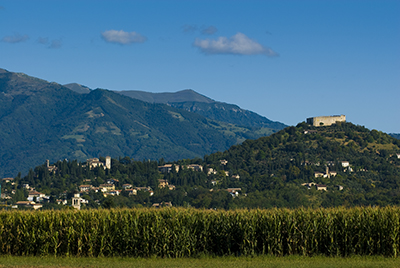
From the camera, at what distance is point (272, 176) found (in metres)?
167

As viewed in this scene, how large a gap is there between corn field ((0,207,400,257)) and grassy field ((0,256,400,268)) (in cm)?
75

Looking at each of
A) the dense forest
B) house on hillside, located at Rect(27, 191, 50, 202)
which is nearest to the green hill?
the dense forest

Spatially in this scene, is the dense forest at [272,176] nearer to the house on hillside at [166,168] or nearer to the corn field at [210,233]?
the house on hillside at [166,168]

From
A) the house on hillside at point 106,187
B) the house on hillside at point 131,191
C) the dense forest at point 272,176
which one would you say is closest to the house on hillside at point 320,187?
the dense forest at point 272,176

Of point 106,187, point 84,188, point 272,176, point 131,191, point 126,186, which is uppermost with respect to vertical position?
point 272,176

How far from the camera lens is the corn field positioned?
2466 centimetres

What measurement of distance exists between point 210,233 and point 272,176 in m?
143

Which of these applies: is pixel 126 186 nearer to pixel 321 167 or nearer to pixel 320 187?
pixel 320 187

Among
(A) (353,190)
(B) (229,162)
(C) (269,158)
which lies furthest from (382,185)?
(B) (229,162)

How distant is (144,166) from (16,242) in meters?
158

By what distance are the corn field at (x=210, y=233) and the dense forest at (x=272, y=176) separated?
96.3m

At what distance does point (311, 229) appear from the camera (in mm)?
24812

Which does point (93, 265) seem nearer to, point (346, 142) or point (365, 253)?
point (365, 253)

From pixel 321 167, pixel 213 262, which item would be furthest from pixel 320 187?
pixel 213 262
